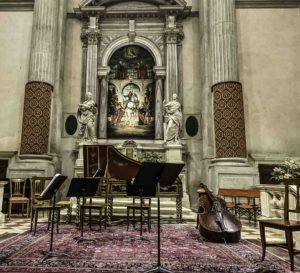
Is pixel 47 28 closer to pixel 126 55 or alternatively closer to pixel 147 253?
pixel 126 55

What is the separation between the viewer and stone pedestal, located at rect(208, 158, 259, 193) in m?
8.27

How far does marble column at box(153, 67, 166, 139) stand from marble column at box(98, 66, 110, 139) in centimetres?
168

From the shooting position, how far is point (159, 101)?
10430 mm

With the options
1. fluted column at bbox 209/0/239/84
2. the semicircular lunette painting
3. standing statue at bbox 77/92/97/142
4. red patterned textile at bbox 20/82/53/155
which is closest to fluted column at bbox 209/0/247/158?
fluted column at bbox 209/0/239/84

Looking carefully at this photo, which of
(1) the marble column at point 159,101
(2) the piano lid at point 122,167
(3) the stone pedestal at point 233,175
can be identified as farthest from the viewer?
(1) the marble column at point 159,101

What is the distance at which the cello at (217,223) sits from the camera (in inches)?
171

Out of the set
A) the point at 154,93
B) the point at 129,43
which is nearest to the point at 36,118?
the point at 154,93

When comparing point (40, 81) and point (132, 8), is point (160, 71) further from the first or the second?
point (40, 81)

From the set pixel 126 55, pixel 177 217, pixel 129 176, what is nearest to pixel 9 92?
pixel 126 55

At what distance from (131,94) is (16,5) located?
4984 millimetres

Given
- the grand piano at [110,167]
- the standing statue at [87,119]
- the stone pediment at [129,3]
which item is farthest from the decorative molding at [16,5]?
the grand piano at [110,167]

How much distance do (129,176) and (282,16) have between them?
801 cm

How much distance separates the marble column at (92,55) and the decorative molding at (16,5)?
2099 mm

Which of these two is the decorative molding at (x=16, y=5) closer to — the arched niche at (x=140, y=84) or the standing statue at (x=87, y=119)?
the arched niche at (x=140, y=84)
